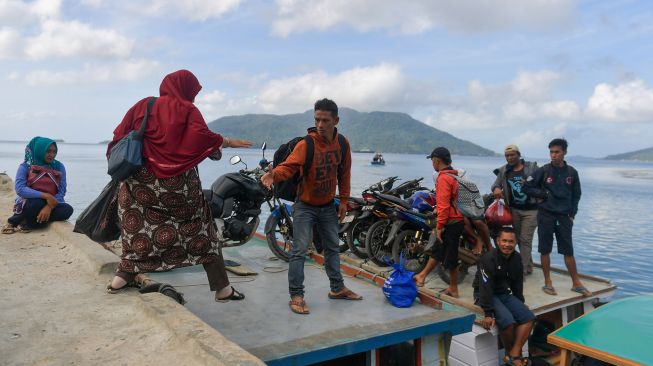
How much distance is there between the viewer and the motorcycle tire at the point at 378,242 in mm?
6320

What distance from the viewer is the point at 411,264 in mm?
6227

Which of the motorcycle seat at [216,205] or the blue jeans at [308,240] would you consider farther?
the motorcycle seat at [216,205]

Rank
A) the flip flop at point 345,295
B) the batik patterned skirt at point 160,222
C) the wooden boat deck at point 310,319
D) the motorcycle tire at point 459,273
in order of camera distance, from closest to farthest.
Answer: the wooden boat deck at point 310,319
the batik patterned skirt at point 160,222
the flip flop at point 345,295
the motorcycle tire at point 459,273

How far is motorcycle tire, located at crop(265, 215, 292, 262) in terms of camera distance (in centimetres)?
588

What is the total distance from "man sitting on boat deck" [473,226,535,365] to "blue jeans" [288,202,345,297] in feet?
4.85

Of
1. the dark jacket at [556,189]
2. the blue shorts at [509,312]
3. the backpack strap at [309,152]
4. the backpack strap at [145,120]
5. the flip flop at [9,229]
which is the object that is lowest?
the blue shorts at [509,312]

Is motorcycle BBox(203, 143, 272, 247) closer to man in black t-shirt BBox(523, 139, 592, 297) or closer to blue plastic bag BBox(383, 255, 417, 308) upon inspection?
blue plastic bag BBox(383, 255, 417, 308)

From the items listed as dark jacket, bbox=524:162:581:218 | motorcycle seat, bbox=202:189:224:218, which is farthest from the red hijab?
dark jacket, bbox=524:162:581:218

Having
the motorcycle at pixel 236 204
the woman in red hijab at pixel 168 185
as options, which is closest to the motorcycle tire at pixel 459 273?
the motorcycle at pixel 236 204

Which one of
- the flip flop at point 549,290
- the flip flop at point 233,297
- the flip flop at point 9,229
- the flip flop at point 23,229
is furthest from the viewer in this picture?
the flip flop at point 23,229

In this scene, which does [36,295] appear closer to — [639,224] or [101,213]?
[101,213]

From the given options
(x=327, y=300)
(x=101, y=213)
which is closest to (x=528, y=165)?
(x=327, y=300)

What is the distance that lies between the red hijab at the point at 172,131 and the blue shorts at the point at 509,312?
10.1ft

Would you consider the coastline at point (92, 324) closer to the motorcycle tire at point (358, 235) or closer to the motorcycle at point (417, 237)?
the motorcycle tire at point (358, 235)
